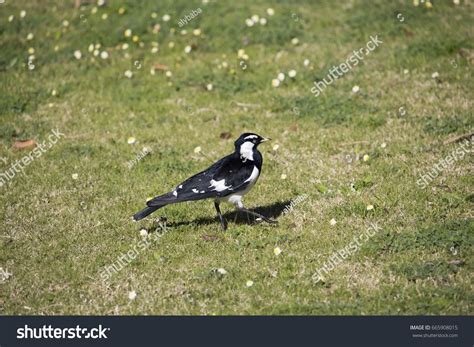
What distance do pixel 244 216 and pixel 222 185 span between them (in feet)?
2.52

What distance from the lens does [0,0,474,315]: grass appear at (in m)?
6.82

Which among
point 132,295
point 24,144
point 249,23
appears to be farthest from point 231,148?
point 249,23

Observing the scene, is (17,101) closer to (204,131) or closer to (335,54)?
(204,131)

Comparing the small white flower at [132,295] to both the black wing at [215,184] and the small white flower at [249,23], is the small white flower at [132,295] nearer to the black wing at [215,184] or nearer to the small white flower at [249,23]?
the black wing at [215,184]

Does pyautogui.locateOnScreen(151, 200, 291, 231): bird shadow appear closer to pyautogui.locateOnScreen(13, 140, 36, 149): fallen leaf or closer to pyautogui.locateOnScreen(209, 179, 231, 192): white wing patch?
pyautogui.locateOnScreen(209, 179, 231, 192): white wing patch

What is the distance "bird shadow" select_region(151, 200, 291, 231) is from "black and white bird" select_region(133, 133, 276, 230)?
0.60 ft

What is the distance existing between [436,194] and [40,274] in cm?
453

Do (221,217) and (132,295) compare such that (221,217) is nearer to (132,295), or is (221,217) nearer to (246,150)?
(246,150)

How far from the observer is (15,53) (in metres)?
13.4

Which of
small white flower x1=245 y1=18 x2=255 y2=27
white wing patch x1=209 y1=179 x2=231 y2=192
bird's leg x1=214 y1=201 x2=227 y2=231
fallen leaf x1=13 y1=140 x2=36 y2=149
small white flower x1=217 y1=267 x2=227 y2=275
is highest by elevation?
white wing patch x1=209 y1=179 x2=231 y2=192

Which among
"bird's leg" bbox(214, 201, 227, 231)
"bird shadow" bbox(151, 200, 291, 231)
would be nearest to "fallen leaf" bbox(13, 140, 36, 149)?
"bird shadow" bbox(151, 200, 291, 231)

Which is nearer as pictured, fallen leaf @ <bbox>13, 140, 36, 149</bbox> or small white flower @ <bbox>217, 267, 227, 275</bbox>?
small white flower @ <bbox>217, 267, 227, 275</bbox>

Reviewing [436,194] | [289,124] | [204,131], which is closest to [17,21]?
[204,131]

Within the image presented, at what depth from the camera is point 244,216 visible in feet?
27.5
